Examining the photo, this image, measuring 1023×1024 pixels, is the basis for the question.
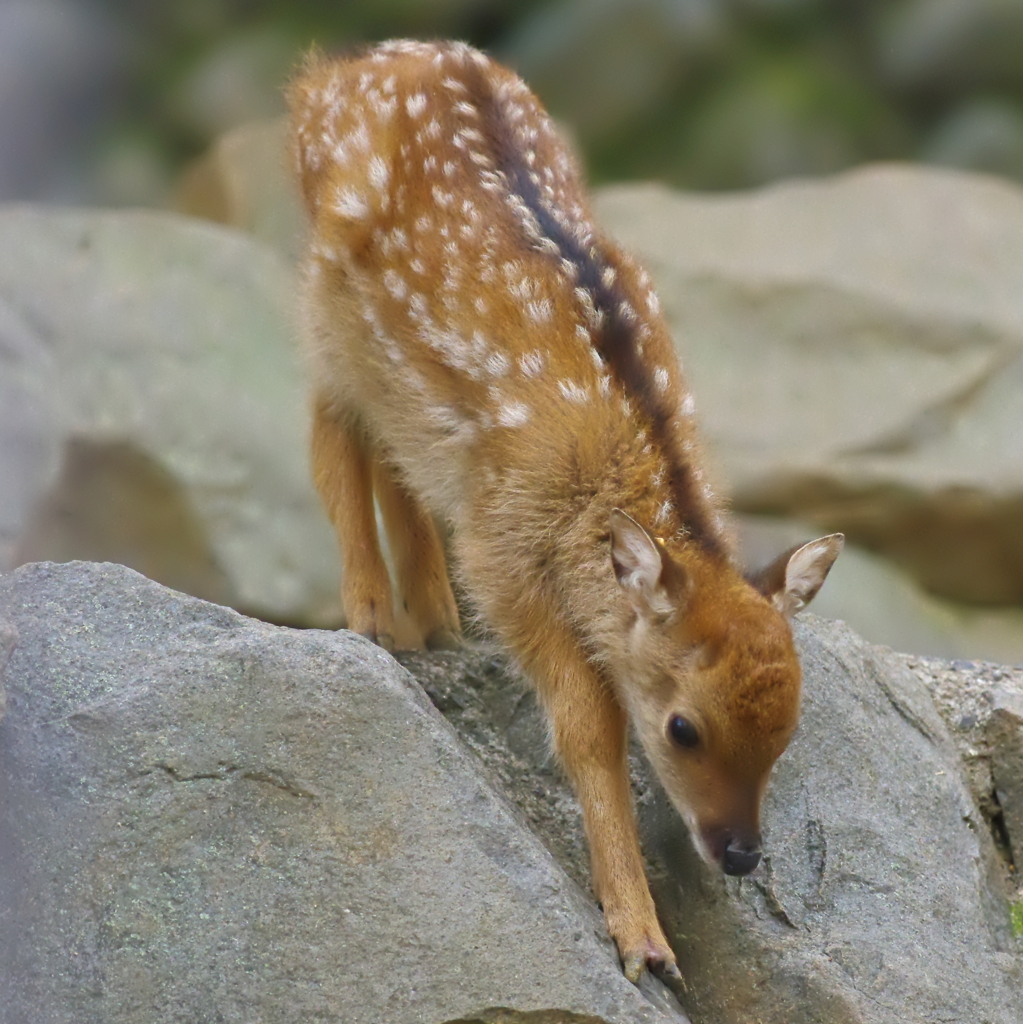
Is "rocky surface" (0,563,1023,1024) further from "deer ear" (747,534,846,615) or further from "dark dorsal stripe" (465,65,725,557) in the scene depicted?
"dark dorsal stripe" (465,65,725,557)

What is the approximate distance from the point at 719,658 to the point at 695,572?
0.95 feet

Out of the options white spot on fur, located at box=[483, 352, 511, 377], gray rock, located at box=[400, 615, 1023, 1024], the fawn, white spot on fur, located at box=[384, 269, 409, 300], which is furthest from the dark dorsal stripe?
gray rock, located at box=[400, 615, 1023, 1024]

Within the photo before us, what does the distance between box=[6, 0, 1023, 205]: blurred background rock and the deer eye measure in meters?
7.18

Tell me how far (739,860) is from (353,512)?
166 cm

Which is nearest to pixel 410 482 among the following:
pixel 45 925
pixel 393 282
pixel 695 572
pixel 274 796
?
pixel 393 282

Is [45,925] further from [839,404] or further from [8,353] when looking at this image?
[839,404]

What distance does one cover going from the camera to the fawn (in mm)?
3193

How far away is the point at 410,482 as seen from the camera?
3.99m

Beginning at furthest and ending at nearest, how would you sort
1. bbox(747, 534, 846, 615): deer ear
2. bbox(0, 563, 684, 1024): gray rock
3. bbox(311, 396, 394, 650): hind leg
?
bbox(311, 396, 394, 650): hind leg < bbox(747, 534, 846, 615): deer ear < bbox(0, 563, 684, 1024): gray rock

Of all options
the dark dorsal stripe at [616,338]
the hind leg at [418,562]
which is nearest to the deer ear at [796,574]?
the dark dorsal stripe at [616,338]

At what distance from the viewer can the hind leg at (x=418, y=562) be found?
432cm

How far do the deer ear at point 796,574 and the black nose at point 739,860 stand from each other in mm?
597

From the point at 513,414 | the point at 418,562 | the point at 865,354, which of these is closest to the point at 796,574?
the point at 513,414

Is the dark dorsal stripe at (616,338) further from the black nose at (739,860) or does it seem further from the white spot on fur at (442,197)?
the black nose at (739,860)
